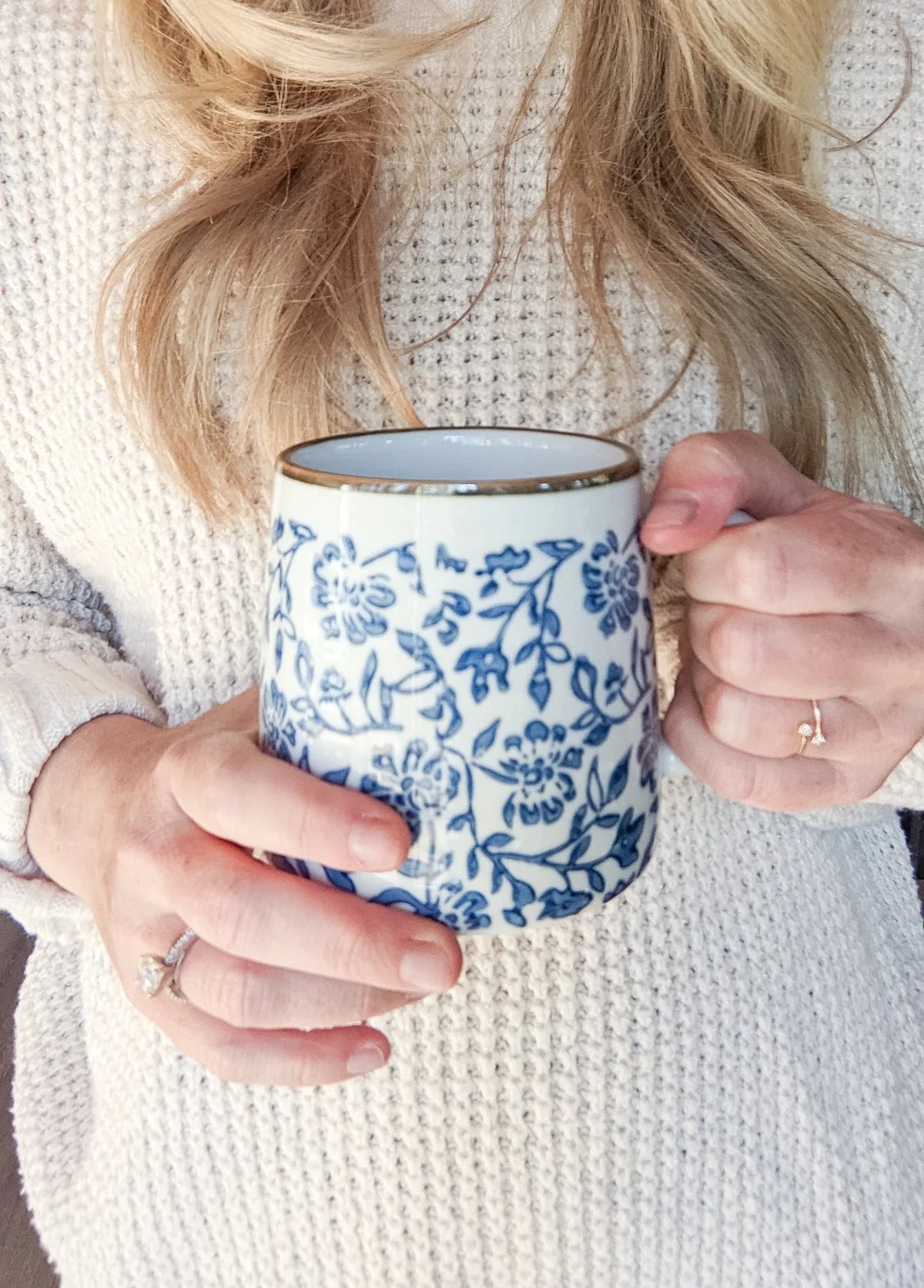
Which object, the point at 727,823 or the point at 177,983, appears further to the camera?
the point at 727,823

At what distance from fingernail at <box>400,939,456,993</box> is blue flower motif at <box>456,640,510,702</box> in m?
0.11

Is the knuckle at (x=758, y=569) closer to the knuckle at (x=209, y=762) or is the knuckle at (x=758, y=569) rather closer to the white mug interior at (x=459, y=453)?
the white mug interior at (x=459, y=453)

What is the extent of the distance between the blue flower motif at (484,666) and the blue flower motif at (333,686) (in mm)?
45

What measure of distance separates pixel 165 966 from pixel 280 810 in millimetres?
142

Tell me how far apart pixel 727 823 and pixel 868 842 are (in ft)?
0.73

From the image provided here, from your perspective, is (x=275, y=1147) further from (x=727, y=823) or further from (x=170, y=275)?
(x=170, y=275)

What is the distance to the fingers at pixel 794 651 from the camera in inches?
17.2

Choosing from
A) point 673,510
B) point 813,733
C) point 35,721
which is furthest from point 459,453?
point 35,721

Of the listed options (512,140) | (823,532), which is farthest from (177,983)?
(512,140)

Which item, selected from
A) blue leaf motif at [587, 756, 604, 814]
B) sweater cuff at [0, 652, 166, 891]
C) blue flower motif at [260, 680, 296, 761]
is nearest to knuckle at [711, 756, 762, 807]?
blue leaf motif at [587, 756, 604, 814]

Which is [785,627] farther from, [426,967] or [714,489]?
[426,967]

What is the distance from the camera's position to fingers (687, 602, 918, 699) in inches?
17.2

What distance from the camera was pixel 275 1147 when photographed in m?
0.62

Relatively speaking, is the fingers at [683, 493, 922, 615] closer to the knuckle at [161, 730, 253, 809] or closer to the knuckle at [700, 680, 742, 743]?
the knuckle at [700, 680, 742, 743]
